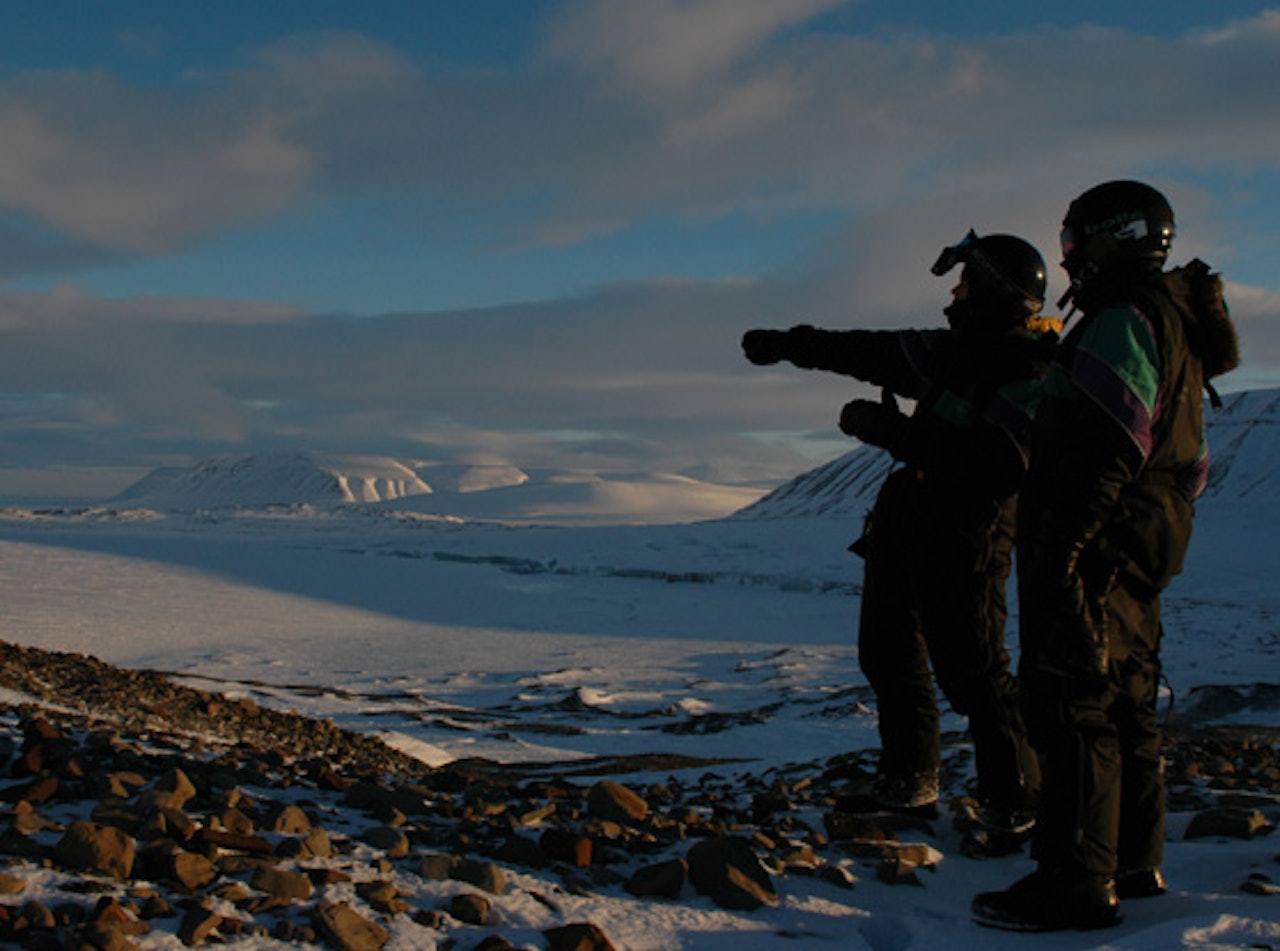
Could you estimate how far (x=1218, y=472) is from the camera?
51.8 m

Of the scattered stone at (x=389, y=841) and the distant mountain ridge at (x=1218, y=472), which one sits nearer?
the scattered stone at (x=389, y=841)

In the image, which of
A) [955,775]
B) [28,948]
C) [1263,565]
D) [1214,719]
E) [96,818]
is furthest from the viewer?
[1263,565]

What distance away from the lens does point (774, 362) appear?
14.5ft

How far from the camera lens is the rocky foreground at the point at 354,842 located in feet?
8.59

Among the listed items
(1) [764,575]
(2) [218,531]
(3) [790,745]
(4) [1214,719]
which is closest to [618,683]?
(3) [790,745]

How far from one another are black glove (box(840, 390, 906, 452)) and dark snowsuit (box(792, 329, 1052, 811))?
1.1 inches

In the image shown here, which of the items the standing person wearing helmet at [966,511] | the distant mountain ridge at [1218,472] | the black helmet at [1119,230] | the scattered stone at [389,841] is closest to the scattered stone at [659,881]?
the scattered stone at [389,841]

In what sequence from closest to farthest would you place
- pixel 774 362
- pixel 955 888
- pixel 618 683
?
1. pixel 955 888
2. pixel 774 362
3. pixel 618 683

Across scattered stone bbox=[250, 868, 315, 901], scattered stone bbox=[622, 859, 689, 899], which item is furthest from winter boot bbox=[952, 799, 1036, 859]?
scattered stone bbox=[250, 868, 315, 901]

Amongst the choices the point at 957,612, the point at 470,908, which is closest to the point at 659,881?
the point at 470,908

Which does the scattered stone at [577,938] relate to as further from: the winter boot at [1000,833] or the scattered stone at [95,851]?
the winter boot at [1000,833]

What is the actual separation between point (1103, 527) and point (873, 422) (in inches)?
40.0

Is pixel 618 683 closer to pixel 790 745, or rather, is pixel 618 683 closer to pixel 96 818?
pixel 790 745

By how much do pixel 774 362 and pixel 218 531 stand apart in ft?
185
